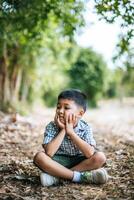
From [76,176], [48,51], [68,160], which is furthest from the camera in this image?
[48,51]

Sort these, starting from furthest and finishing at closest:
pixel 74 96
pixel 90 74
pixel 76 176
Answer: pixel 90 74
pixel 74 96
pixel 76 176

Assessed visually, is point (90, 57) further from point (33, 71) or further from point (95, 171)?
point (95, 171)

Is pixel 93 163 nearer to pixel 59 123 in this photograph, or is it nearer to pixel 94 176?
pixel 94 176

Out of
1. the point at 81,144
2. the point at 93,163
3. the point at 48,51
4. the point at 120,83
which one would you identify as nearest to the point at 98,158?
the point at 93,163

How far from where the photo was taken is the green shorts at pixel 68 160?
221 inches

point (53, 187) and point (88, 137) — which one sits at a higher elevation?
point (88, 137)

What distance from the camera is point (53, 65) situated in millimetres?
27109

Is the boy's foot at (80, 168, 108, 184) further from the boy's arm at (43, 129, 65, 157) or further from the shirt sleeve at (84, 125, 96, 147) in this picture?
the boy's arm at (43, 129, 65, 157)

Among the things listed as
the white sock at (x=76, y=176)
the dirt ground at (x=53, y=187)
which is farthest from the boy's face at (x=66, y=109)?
the dirt ground at (x=53, y=187)

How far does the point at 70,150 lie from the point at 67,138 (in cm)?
18

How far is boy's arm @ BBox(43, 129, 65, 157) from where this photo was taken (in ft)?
17.1

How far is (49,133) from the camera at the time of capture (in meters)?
5.41

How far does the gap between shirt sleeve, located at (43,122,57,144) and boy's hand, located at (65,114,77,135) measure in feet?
0.83

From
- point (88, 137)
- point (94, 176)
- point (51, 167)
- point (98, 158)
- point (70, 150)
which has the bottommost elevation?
point (94, 176)
